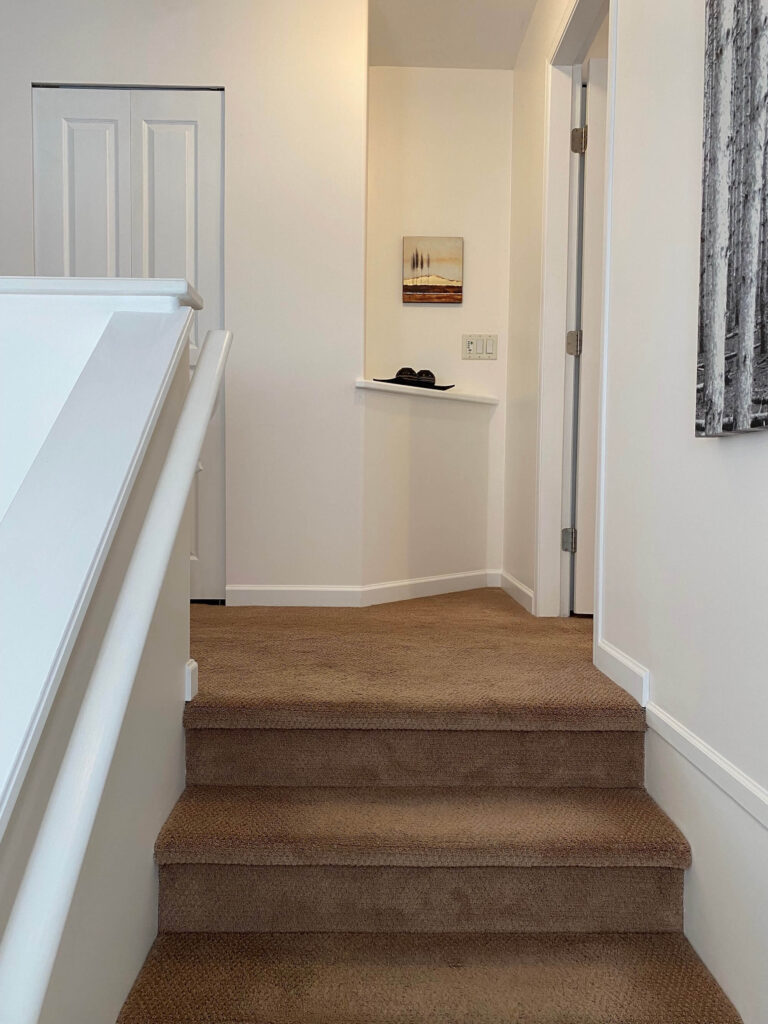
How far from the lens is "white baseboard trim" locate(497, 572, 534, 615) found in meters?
3.27

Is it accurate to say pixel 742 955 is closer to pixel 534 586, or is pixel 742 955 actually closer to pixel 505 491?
pixel 534 586

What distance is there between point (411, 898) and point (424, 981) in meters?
0.18

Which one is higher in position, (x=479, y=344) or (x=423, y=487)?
(x=479, y=344)

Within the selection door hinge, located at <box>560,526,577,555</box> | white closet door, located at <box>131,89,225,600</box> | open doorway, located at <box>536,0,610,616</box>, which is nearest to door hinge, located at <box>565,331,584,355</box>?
open doorway, located at <box>536,0,610,616</box>

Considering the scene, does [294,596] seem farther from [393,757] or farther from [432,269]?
[432,269]

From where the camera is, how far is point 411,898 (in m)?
1.62

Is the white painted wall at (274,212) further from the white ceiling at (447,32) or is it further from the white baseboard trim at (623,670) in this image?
the white baseboard trim at (623,670)

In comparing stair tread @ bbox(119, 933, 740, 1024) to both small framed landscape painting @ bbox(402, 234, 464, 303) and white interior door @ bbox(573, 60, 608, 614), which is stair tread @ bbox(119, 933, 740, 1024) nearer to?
white interior door @ bbox(573, 60, 608, 614)

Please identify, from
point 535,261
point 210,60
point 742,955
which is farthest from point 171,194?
point 742,955

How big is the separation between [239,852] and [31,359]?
99 centimetres

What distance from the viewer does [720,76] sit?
144 centimetres

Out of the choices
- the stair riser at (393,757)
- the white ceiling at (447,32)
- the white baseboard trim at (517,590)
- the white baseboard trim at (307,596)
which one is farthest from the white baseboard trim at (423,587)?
the white ceiling at (447,32)

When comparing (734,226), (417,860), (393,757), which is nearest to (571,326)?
(734,226)

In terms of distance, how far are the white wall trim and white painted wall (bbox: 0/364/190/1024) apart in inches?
67.1
